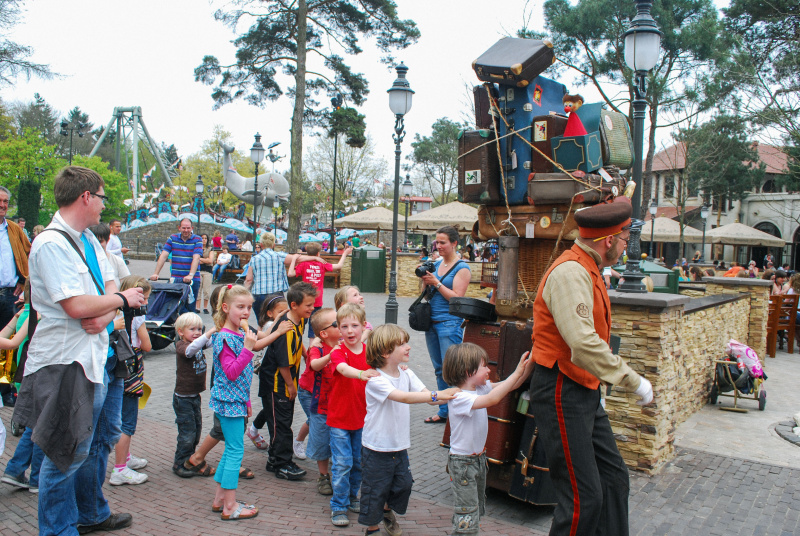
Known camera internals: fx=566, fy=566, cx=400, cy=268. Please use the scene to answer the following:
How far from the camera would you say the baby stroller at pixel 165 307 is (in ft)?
27.5

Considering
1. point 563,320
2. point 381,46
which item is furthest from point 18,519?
point 381,46

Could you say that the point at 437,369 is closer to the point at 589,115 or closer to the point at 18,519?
the point at 589,115

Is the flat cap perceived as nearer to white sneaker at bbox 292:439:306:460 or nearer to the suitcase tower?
the suitcase tower

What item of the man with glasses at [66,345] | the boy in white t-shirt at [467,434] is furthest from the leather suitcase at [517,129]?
the man with glasses at [66,345]

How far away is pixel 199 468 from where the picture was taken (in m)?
4.32

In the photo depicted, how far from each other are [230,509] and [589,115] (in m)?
3.79

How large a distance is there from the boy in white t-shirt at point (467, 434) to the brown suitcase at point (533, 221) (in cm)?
138

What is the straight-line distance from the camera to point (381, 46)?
18.4 meters

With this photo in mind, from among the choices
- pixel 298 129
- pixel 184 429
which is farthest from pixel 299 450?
pixel 298 129

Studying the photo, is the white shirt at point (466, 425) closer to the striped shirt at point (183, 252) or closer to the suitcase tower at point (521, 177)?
the suitcase tower at point (521, 177)

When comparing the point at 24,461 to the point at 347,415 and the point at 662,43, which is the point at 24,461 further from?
the point at 662,43

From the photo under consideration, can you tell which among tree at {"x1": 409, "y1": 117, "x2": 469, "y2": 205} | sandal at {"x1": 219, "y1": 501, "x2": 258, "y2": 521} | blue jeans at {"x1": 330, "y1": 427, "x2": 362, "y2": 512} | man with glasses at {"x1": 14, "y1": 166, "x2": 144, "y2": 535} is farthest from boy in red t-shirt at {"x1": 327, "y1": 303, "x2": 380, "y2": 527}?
tree at {"x1": 409, "y1": 117, "x2": 469, "y2": 205}

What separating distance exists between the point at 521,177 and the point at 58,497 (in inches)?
145

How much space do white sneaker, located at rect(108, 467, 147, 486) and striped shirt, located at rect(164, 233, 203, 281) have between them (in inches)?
219
